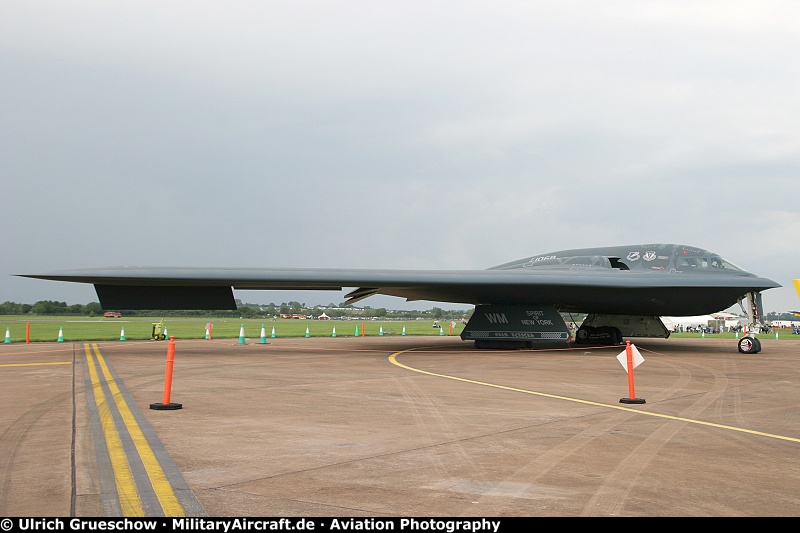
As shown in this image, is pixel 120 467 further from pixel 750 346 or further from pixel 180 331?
pixel 180 331

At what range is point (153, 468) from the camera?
5348 mm

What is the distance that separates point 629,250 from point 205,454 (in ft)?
63.3

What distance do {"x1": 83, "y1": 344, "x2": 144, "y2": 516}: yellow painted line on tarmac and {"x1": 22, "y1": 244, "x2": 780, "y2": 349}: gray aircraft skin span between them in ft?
31.8

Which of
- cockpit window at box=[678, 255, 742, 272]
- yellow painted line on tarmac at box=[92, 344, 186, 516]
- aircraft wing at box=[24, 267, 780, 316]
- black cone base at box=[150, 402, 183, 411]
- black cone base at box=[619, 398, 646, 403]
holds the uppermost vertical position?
cockpit window at box=[678, 255, 742, 272]

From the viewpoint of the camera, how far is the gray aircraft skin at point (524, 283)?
61.5 feet

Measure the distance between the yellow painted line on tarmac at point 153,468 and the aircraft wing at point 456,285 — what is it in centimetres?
972

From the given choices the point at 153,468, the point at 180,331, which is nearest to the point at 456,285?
the point at 153,468

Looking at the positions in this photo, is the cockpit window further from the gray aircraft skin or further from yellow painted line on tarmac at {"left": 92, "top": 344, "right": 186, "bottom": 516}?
yellow painted line on tarmac at {"left": 92, "top": 344, "right": 186, "bottom": 516}

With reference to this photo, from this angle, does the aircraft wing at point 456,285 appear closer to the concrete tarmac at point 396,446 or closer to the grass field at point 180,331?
the concrete tarmac at point 396,446

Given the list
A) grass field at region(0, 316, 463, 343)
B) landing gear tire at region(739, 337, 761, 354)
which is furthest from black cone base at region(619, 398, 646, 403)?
grass field at region(0, 316, 463, 343)

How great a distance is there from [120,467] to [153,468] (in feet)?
0.92

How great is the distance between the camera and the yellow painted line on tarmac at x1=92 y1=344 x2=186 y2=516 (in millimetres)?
4292

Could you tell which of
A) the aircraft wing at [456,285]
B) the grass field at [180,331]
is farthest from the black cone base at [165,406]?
the grass field at [180,331]
